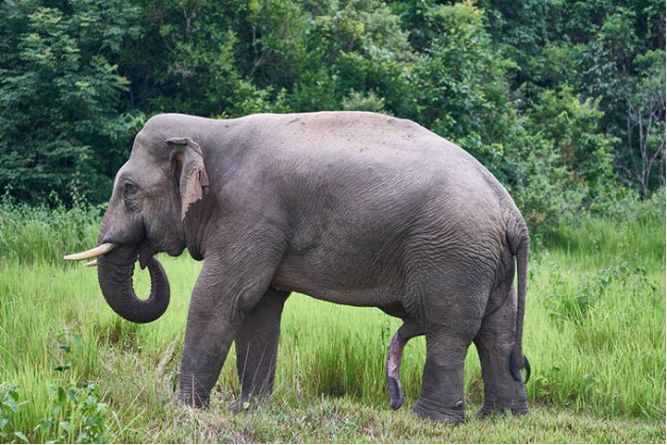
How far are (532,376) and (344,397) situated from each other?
54.3 inches

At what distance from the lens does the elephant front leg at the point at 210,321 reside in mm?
5348

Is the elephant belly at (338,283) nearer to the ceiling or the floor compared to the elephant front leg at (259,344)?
nearer to the ceiling

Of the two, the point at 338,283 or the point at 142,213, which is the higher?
the point at 142,213

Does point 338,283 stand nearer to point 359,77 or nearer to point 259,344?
point 259,344

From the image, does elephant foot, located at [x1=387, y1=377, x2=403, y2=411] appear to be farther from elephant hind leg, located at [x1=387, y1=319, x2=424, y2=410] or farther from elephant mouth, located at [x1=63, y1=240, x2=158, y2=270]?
elephant mouth, located at [x1=63, y1=240, x2=158, y2=270]

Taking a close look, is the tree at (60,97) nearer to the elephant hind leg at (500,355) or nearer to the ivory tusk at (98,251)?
the ivory tusk at (98,251)

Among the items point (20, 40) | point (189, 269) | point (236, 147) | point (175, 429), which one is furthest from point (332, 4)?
point (175, 429)

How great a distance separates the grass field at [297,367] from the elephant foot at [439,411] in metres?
0.06

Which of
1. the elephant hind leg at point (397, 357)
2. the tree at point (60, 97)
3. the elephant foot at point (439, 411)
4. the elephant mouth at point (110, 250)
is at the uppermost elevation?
the tree at point (60, 97)

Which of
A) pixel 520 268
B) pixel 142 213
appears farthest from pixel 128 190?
pixel 520 268

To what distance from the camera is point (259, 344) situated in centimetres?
601

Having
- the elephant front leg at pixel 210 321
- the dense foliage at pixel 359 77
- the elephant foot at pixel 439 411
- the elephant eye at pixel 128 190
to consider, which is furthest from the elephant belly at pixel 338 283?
the dense foliage at pixel 359 77

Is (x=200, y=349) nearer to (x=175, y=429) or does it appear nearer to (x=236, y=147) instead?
(x=175, y=429)

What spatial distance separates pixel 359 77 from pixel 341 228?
26.3 feet
